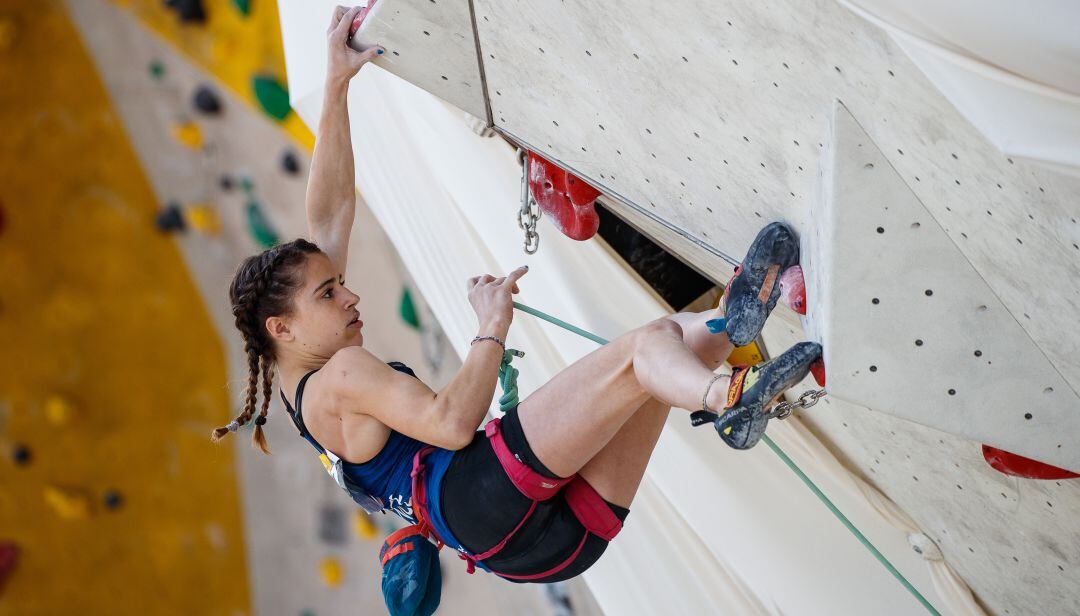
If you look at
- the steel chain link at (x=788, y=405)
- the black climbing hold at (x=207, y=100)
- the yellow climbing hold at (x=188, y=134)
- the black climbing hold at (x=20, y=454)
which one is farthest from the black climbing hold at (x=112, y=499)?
the steel chain link at (x=788, y=405)

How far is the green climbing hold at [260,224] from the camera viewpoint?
3516mm

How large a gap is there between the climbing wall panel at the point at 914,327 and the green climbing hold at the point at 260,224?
2.67m

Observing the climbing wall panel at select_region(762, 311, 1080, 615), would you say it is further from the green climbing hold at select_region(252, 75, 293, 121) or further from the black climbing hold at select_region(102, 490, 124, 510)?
the black climbing hold at select_region(102, 490, 124, 510)

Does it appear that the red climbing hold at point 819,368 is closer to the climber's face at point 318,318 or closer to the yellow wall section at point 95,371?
the climber's face at point 318,318

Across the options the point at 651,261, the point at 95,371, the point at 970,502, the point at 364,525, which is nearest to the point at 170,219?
the point at 95,371

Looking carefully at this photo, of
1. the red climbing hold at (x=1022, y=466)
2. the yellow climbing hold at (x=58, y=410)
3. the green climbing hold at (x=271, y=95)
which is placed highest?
the red climbing hold at (x=1022, y=466)

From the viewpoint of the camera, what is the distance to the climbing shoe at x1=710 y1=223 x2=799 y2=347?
1.29 m

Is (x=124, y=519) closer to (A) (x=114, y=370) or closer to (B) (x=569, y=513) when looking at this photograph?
(A) (x=114, y=370)

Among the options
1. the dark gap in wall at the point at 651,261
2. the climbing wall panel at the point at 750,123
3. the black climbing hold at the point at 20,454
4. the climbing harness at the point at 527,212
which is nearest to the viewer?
the climbing wall panel at the point at 750,123

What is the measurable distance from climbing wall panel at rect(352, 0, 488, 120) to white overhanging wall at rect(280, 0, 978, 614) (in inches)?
16.8

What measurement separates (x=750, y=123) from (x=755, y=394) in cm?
33

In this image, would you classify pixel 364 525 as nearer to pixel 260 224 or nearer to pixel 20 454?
pixel 260 224

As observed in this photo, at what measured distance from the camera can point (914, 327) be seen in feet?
3.73

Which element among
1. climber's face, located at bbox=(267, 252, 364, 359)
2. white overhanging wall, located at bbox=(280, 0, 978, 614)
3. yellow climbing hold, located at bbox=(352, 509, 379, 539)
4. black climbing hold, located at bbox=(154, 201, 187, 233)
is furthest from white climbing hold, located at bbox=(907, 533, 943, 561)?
black climbing hold, located at bbox=(154, 201, 187, 233)
